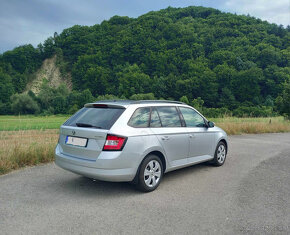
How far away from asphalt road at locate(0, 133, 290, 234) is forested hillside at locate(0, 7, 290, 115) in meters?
71.6

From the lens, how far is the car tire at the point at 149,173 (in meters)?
4.65

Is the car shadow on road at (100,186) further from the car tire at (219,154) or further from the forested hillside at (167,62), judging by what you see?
the forested hillside at (167,62)

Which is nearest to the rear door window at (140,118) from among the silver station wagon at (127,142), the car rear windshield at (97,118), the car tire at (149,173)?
the silver station wagon at (127,142)

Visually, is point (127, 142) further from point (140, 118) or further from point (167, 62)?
point (167, 62)

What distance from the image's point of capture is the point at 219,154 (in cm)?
703

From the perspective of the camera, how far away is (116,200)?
4426mm

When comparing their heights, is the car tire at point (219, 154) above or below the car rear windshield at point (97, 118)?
below

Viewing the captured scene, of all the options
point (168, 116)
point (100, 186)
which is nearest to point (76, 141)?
point (100, 186)

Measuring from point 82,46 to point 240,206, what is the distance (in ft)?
414

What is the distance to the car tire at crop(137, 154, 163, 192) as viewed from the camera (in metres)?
4.65

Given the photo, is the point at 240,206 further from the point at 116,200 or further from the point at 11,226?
the point at 11,226

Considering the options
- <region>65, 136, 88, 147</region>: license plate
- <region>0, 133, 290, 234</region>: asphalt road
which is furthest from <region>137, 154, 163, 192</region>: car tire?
<region>65, 136, 88, 147</region>: license plate

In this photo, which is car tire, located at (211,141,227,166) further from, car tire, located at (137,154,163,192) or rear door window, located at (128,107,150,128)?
rear door window, located at (128,107,150,128)

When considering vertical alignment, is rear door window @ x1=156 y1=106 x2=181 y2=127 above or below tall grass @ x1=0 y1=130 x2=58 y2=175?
above
